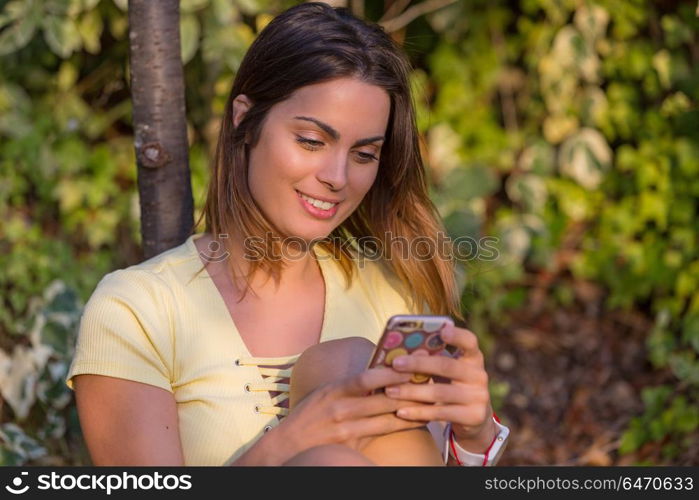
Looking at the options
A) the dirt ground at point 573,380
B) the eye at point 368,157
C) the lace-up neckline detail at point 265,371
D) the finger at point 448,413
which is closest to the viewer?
the finger at point 448,413

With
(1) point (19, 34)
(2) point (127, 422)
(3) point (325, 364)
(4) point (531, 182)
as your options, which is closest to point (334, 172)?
(3) point (325, 364)

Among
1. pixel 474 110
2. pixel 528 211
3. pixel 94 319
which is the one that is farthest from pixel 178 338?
pixel 474 110

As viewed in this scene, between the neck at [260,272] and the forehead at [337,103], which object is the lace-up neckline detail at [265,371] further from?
the forehead at [337,103]

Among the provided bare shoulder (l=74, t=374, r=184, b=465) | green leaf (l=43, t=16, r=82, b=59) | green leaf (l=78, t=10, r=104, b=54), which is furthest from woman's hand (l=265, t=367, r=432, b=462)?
green leaf (l=78, t=10, r=104, b=54)

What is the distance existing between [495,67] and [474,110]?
221 mm

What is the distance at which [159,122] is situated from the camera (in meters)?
2.46

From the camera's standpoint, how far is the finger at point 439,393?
1.80 meters

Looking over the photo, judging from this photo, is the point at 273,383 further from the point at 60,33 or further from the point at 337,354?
the point at 60,33

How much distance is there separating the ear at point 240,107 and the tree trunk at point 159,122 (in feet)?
1.08

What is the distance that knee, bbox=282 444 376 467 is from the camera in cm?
174

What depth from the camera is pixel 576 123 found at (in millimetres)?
4227

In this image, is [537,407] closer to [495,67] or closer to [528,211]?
[528,211]

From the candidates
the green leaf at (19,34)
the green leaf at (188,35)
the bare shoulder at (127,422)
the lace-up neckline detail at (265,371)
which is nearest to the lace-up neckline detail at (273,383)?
the lace-up neckline detail at (265,371)

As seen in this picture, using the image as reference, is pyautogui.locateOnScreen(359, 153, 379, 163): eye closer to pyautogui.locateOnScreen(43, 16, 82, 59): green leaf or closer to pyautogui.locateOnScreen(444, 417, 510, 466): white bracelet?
pyautogui.locateOnScreen(444, 417, 510, 466): white bracelet
